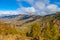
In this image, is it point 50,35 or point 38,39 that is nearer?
point 38,39

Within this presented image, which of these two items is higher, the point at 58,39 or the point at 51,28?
the point at 51,28

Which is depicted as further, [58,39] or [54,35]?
[54,35]

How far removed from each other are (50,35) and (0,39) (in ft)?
222

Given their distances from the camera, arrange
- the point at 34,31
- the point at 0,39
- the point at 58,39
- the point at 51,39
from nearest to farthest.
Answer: the point at 0,39 → the point at 58,39 → the point at 51,39 → the point at 34,31

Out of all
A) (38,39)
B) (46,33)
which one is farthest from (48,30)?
(38,39)

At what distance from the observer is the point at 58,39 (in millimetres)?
77562

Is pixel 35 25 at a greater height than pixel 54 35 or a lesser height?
greater

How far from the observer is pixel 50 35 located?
289 ft

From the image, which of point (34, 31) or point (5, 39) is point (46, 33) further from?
point (5, 39)

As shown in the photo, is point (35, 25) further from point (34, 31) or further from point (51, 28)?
point (51, 28)

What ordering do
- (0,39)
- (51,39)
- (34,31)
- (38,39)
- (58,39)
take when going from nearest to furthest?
(0,39), (38,39), (58,39), (51,39), (34,31)

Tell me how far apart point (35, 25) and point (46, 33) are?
834 centimetres

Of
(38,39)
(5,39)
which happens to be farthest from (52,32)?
(5,39)

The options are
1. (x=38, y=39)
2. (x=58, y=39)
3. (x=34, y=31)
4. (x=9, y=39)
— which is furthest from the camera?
(x=34, y=31)
